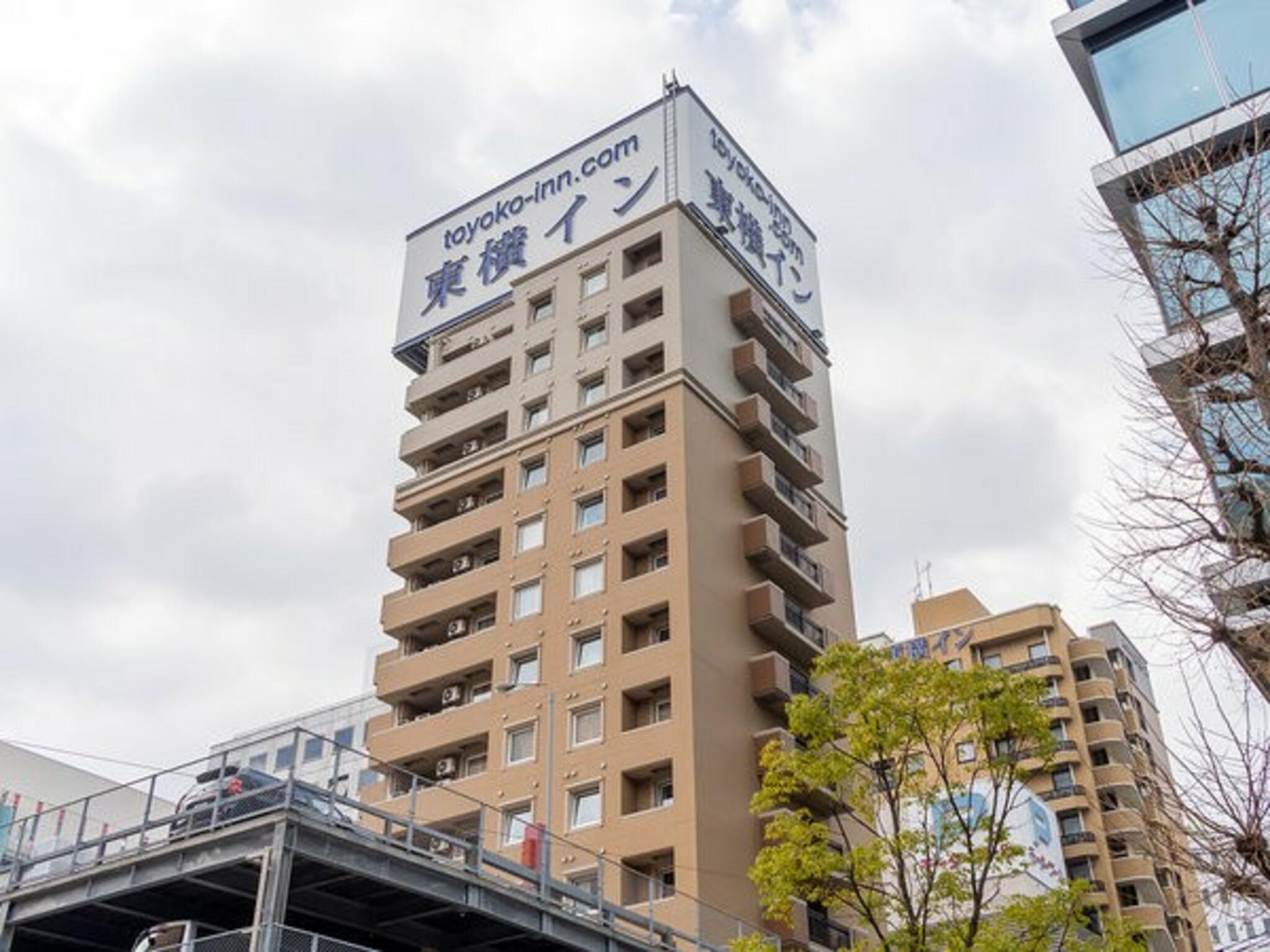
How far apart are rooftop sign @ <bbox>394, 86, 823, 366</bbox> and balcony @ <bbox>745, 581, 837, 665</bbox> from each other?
1682cm

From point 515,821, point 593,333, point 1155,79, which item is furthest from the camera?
point 593,333

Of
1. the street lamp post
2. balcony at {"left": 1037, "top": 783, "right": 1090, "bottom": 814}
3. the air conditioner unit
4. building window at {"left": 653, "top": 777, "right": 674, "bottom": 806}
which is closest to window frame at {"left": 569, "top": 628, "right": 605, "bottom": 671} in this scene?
the street lamp post

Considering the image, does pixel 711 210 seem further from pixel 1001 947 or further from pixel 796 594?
pixel 1001 947

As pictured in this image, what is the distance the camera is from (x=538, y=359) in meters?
55.4

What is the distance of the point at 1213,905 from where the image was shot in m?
14.7

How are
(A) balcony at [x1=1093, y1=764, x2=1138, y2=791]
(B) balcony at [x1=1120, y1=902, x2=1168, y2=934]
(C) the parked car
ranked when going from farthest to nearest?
1. (A) balcony at [x1=1093, y1=764, x2=1138, y2=791]
2. (B) balcony at [x1=1120, y1=902, x2=1168, y2=934]
3. (C) the parked car

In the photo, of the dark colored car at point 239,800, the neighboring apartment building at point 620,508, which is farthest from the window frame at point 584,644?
the dark colored car at point 239,800

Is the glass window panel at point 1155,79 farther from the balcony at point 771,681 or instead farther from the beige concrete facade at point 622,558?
the balcony at point 771,681

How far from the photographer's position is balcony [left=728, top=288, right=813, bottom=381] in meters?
54.1

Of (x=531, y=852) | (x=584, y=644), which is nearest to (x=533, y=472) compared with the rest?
(x=584, y=644)

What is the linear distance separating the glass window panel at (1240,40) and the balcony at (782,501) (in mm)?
20175

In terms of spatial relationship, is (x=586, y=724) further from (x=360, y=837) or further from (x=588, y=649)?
(x=360, y=837)

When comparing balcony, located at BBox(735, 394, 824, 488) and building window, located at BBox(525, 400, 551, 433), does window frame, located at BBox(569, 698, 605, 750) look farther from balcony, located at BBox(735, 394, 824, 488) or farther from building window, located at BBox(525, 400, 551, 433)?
building window, located at BBox(525, 400, 551, 433)

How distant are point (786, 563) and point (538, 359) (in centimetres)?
1475
